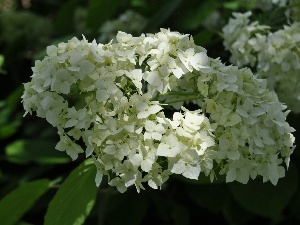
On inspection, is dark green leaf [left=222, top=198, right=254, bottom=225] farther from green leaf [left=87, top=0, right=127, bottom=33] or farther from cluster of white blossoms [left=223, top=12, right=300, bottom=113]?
green leaf [left=87, top=0, right=127, bottom=33]

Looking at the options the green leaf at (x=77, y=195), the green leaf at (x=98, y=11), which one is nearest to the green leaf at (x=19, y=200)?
the green leaf at (x=77, y=195)

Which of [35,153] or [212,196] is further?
[35,153]

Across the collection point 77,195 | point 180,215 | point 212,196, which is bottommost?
point 180,215

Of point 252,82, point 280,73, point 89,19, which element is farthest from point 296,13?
point 89,19

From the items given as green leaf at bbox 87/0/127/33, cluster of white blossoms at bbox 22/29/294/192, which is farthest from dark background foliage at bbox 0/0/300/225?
cluster of white blossoms at bbox 22/29/294/192

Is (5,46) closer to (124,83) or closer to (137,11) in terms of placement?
(137,11)

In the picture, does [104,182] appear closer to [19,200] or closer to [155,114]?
[19,200]

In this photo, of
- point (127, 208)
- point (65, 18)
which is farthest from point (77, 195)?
point (65, 18)
